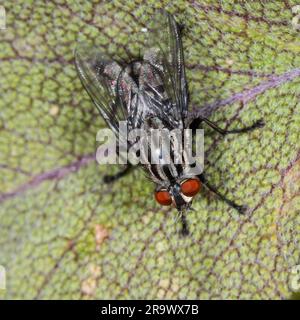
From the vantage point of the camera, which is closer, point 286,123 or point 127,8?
point 286,123


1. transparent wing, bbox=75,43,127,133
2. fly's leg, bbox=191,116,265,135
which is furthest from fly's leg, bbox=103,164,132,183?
fly's leg, bbox=191,116,265,135

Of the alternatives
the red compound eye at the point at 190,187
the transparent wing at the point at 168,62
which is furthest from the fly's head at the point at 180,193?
the transparent wing at the point at 168,62

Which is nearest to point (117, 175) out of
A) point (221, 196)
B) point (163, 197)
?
point (163, 197)

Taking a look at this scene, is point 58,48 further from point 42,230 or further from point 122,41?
point 42,230

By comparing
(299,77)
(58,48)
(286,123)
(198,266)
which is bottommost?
(198,266)

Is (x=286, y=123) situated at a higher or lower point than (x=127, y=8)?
lower

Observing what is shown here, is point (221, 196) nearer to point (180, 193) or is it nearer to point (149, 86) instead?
point (180, 193)

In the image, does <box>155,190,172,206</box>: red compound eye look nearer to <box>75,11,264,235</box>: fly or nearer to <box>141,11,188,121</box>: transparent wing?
<box>75,11,264,235</box>: fly
